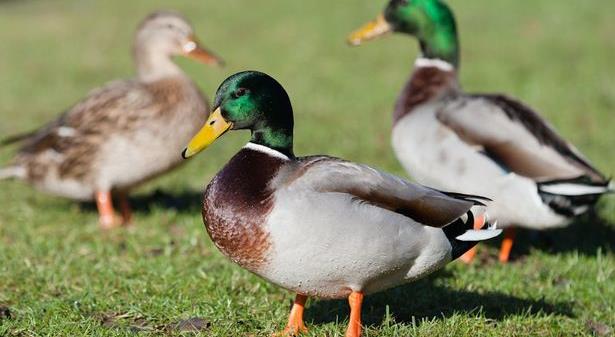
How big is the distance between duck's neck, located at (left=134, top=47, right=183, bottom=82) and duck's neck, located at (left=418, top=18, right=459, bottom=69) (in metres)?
1.72

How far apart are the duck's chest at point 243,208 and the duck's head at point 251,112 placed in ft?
0.43

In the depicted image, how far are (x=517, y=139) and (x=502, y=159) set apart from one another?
0.46 feet

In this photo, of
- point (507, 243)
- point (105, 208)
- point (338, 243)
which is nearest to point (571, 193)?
point (507, 243)

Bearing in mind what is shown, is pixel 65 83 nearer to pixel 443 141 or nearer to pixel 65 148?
pixel 65 148

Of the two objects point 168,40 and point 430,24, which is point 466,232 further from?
point 168,40

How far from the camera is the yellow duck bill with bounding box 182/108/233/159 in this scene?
3627 mm

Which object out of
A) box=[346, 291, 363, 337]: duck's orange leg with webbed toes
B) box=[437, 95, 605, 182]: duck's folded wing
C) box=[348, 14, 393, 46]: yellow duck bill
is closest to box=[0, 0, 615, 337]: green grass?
box=[346, 291, 363, 337]: duck's orange leg with webbed toes

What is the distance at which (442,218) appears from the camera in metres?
3.64

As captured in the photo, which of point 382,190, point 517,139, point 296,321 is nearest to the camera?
point 382,190

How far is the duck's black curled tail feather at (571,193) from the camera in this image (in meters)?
5.07

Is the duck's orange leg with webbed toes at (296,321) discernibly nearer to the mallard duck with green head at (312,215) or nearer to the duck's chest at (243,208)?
the mallard duck with green head at (312,215)

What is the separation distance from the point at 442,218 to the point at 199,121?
9.87 ft

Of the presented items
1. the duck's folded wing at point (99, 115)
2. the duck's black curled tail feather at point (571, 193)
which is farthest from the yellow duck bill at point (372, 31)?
the duck's black curled tail feather at point (571, 193)

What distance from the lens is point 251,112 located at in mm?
3703
